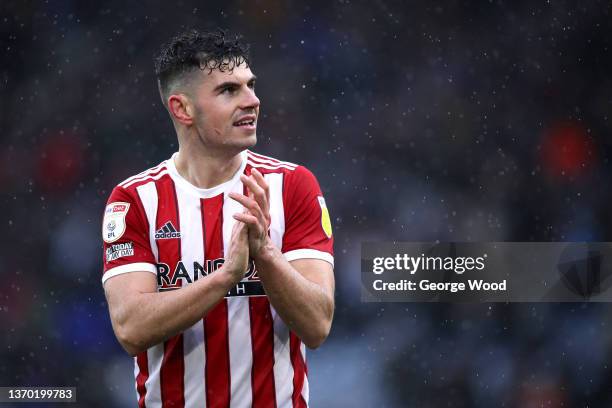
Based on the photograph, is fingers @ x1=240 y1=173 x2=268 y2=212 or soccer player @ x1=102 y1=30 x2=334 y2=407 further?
soccer player @ x1=102 y1=30 x2=334 y2=407

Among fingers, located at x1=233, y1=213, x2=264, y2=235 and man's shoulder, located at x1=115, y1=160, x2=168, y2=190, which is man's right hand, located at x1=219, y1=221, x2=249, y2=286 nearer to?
fingers, located at x1=233, y1=213, x2=264, y2=235

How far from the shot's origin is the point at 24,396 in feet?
15.5

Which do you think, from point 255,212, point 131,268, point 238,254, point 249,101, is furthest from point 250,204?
point 131,268

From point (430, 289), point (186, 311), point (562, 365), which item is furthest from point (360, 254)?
point (186, 311)

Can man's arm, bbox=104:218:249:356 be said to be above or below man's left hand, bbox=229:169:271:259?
below

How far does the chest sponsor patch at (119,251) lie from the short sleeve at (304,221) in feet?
1.51

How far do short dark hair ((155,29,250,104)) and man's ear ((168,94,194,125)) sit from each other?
6cm

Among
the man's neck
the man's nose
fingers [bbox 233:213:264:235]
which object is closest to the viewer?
fingers [bbox 233:213:264:235]

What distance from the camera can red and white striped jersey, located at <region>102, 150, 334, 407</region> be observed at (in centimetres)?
244

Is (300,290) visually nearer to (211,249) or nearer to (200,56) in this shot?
A: (211,249)

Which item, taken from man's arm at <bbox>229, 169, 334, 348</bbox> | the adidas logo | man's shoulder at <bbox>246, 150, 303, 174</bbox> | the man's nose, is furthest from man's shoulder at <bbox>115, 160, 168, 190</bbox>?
man's arm at <bbox>229, 169, 334, 348</bbox>

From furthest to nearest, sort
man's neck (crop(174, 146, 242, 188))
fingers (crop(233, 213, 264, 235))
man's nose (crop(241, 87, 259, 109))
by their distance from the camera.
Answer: man's neck (crop(174, 146, 242, 188)), man's nose (crop(241, 87, 259, 109)), fingers (crop(233, 213, 264, 235))

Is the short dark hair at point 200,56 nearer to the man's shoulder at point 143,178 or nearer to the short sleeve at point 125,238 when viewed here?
the man's shoulder at point 143,178

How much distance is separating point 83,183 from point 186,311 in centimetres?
269
